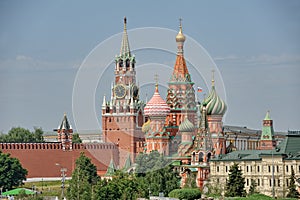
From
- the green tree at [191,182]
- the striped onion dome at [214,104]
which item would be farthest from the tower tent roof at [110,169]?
the green tree at [191,182]

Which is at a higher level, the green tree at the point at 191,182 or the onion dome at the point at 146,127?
the onion dome at the point at 146,127

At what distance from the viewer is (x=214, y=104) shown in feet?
299

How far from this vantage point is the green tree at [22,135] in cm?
11769

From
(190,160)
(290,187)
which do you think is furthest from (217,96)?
(290,187)

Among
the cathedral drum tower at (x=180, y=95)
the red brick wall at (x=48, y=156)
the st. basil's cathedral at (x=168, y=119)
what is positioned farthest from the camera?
the red brick wall at (x=48, y=156)

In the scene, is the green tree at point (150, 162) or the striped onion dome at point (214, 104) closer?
the green tree at point (150, 162)

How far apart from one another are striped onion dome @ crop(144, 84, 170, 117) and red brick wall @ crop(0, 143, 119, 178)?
12.6 m

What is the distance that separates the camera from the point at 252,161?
77.4 meters

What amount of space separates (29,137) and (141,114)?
53.6 ft

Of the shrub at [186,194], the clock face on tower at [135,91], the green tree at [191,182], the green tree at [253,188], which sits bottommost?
the shrub at [186,194]

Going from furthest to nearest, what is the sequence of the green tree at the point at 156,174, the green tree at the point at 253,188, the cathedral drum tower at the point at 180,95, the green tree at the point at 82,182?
the cathedral drum tower at the point at 180,95 < the green tree at the point at 156,174 < the green tree at the point at 253,188 < the green tree at the point at 82,182

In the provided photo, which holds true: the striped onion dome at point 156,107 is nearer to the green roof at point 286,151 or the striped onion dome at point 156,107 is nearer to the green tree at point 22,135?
the green roof at point 286,151

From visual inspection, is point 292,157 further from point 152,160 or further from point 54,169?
Answer: point 54,169

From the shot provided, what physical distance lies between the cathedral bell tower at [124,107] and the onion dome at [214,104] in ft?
62.1
